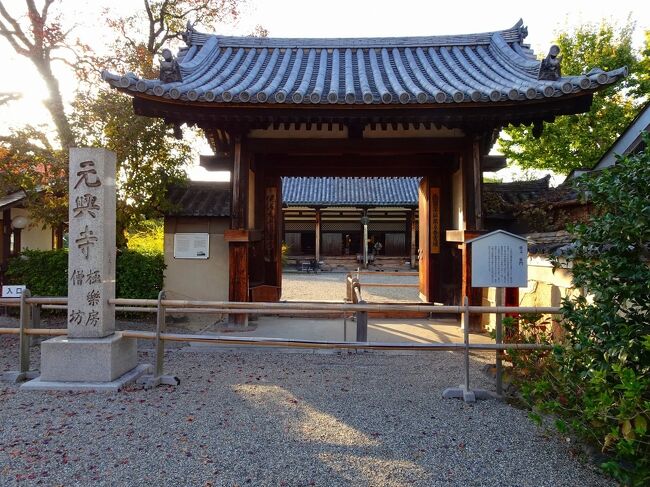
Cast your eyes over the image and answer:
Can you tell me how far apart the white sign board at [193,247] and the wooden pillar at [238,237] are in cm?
161

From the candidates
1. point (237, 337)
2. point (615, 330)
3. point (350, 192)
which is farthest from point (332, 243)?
point (615, 330)

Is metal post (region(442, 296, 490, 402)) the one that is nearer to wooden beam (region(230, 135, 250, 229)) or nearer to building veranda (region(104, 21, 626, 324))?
building veranda (region(104, 21, 626, 324))

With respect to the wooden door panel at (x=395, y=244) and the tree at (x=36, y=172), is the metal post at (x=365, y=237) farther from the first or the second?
the tree at (x=36, y=172)

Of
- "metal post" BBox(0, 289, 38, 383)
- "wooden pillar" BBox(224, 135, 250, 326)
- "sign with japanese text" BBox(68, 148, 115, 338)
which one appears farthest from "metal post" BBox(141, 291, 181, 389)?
"wooden pillar" BBox(224, 135, 250, 326)

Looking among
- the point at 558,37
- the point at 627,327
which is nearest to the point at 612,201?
the point at 627,327

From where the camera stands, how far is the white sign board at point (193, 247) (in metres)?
8.41

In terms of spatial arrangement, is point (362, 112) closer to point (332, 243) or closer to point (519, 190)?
point (519, 190)

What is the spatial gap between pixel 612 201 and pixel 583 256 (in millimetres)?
503

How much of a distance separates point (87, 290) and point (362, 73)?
5887 mm

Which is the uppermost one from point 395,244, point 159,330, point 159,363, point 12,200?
point 12,200

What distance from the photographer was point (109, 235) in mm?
4840

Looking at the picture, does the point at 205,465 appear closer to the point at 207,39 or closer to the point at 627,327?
the point at 627,327

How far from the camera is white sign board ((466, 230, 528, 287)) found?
4.88 meters

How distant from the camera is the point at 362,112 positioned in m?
6.19
